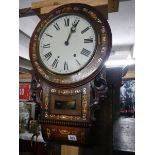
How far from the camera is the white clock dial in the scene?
85cm

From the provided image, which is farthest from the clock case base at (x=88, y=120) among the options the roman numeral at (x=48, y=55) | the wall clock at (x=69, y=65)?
the roman numeral at (x=48, y=55)

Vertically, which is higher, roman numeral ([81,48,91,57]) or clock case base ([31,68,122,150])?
roman numeral ([81,48,91,57])

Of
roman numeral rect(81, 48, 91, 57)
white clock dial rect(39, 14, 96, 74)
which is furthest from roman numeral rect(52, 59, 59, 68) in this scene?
roman numeral rect(81, 48, 91, 57)

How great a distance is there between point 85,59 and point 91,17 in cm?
18

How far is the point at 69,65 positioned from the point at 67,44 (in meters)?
0.09

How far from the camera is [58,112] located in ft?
2.81

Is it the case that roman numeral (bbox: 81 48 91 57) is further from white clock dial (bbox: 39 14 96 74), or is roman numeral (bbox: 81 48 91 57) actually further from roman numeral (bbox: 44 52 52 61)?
roman numeral (bbox: 44 52 52 61)

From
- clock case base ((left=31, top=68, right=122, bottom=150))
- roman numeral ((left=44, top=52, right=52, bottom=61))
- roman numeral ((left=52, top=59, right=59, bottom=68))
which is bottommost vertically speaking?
clock case base ((left=31, top=68, right=122, bottom=150))

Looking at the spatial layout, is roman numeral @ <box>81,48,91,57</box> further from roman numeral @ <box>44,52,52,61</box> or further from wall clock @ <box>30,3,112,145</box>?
roman numeral @ <box>44,52,52,61</box>

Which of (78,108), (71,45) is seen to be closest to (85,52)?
(71,45)

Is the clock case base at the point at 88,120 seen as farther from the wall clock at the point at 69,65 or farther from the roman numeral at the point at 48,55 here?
the roman numeral at the point at 48,55
